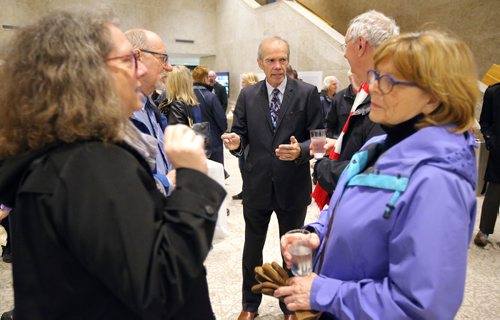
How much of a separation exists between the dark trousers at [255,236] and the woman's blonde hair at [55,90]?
1.86m

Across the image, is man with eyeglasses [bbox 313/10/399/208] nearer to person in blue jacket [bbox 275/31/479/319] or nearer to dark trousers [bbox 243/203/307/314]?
person in blue jacket [bbox 275/31/479/319]

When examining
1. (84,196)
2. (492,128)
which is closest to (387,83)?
(84,196)

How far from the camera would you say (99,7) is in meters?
0.96

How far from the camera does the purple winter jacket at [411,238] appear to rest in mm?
920

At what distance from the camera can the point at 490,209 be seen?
372 cm

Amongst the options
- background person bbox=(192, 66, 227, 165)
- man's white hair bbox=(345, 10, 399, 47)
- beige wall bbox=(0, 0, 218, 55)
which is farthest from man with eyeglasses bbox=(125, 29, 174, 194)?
beige wall bbox=(0, 0, 218, 55)

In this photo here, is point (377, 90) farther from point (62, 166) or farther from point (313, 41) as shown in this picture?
point (313, 41)

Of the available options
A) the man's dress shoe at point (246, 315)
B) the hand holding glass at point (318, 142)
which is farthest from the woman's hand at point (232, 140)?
the man's dress shoe at point (246, 315)

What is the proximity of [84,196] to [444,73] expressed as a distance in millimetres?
992

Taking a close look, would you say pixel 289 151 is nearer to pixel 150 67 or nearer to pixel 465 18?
pixel 150 67

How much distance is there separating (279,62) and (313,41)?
6890 millimetres

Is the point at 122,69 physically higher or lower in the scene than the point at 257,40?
lower

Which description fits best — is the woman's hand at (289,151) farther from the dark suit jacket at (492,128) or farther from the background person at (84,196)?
the dark suit jacket at (492,128)

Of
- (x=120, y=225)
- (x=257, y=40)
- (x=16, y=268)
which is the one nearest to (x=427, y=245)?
(x=120, y=225)
